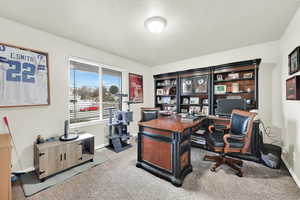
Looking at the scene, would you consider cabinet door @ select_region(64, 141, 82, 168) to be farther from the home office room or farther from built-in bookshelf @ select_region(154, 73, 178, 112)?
built-in bookshelf @ select_region(154, 73, 178, 112)

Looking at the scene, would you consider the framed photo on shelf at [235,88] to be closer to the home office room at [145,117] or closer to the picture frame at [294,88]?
the home office room at [145,117]

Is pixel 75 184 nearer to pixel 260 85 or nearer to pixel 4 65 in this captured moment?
pixel 4 65

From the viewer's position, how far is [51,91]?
239 cm

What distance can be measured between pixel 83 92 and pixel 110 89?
0.72 metres

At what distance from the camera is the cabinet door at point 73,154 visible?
7.04ft

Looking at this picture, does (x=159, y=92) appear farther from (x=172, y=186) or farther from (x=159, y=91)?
(x=172, y=186)

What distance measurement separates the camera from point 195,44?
2.85 metres

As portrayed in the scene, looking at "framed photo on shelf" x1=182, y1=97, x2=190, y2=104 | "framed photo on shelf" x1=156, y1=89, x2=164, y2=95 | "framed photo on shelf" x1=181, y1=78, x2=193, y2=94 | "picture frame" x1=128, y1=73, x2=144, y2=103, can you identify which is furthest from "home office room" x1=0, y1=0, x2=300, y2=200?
"framed photo on shelf" x1=156, y1=89, x2=164, y2=95

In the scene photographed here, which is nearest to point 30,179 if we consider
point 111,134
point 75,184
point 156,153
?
point 75,184

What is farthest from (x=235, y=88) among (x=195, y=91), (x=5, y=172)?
(x=5, y=172)

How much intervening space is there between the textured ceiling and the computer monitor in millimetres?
1333

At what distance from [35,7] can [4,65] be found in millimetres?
1040

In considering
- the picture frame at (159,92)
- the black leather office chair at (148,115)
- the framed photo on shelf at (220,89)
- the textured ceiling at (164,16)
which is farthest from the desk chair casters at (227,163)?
the picture frame at (159,92)

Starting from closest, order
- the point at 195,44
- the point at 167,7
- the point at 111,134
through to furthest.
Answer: the point at 167,7, the point at 195,44, the point at 111,134
